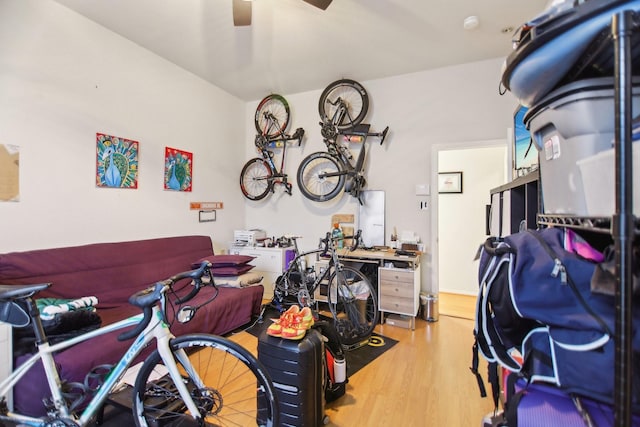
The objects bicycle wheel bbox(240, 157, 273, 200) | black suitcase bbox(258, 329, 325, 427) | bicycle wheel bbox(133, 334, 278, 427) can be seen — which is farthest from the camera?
bicycle wheel bbox(240, 157, 273, 200)

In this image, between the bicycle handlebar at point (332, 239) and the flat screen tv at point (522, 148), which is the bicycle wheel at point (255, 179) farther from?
the flat screen tv at point (522, 148)

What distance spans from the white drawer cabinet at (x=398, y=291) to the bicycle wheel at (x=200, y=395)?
5.65 feet

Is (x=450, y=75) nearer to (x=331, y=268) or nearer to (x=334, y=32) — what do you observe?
(x=334, y=32)

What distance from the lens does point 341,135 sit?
4031 mm

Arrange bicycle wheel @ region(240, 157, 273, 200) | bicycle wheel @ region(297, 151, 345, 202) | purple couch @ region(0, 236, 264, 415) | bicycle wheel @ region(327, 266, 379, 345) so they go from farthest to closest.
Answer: bicycle wheel @ region(240, 157, 273, 200) < bicycle wheel @ region(297, 151, 345, 202) < bicycle wheel @ region(327, 266, 379, 345) < purple couch @ region(0, 236, 264, 415)

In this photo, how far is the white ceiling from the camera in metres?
2.48

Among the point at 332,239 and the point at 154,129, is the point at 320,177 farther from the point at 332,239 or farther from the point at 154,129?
the point at 154,129

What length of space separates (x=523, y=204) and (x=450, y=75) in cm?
259

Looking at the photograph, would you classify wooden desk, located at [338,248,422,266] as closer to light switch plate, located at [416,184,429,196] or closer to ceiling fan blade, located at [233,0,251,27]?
light switch plate, located at [416,184,429,196]

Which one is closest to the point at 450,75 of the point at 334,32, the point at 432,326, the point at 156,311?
the point at 334,32

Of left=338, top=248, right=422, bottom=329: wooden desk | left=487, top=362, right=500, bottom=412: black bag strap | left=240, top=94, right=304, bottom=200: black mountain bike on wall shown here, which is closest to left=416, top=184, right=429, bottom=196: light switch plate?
left=338, top=248, right=422, bottom=329: wooden desk

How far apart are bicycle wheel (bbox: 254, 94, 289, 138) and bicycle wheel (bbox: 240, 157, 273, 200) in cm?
49

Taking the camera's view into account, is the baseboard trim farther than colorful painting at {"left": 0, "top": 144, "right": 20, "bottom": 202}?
Yes

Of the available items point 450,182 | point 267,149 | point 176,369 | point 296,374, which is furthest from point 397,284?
point 267,149
